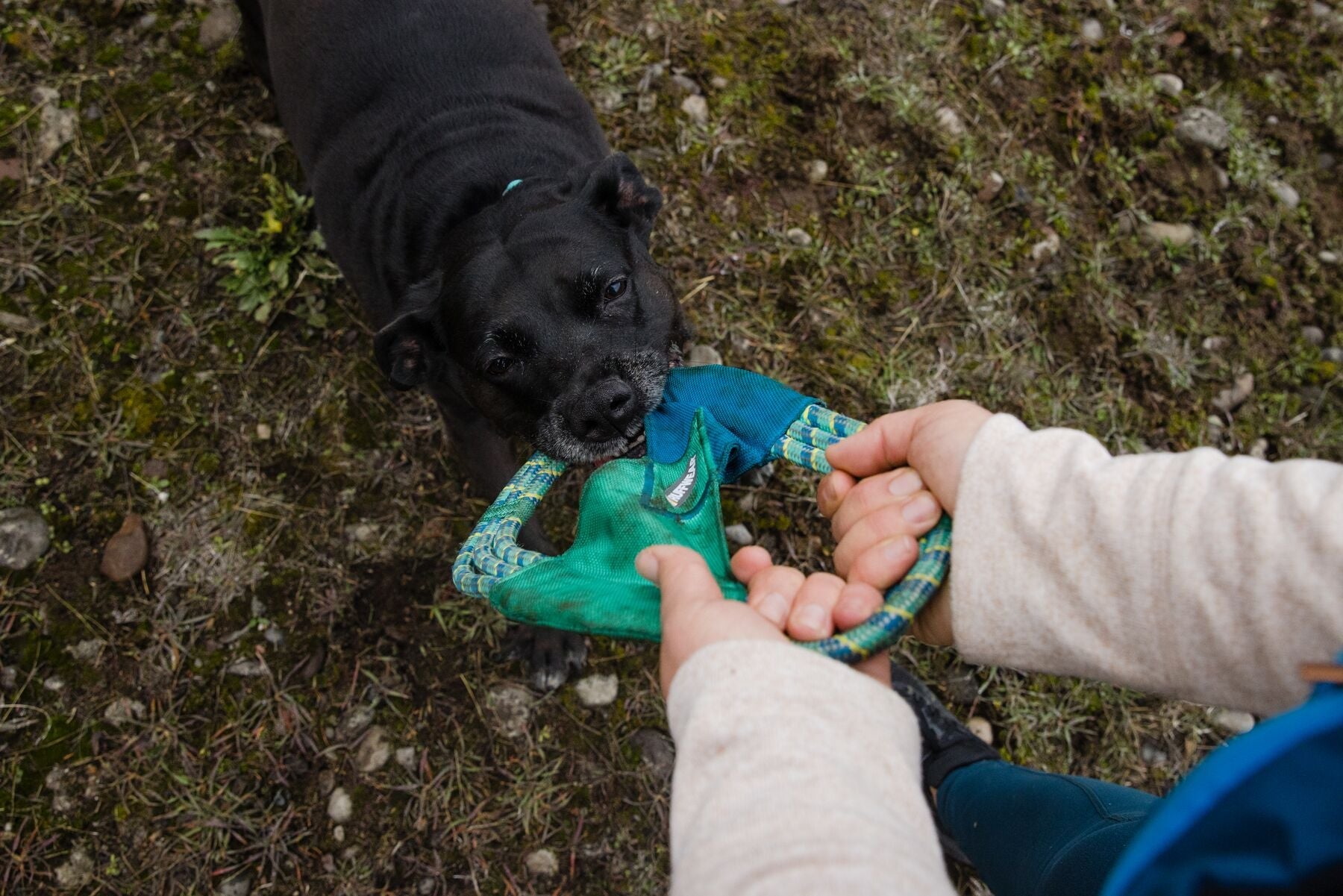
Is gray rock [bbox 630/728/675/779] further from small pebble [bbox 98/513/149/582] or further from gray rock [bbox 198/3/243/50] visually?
gray rock [bbox 198/3/243/50]

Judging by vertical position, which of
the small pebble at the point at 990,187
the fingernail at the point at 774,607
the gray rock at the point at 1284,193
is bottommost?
the gray rock at the point at 1284,193

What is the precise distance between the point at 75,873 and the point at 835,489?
3682 mm

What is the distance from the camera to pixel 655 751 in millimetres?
3838

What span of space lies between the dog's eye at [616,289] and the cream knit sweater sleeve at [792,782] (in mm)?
1920

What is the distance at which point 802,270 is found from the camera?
182 inches

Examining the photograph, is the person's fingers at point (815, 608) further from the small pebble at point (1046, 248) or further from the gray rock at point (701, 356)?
the small pebble at point (1046, 248)

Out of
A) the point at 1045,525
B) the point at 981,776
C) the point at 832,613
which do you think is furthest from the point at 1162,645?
the point at 981,776

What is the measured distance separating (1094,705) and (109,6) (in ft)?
21.1

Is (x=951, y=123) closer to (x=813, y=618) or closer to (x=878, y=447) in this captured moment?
(x=878, y=447)

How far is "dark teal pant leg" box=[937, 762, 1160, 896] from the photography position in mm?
2646

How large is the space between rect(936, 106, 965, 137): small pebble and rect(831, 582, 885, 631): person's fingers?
3611 millimetres

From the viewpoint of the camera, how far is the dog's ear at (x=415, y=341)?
354 centimetres

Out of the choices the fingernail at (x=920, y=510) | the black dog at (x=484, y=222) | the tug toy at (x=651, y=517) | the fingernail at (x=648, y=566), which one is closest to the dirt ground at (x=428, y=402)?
the black dog at (x=484, y=222)

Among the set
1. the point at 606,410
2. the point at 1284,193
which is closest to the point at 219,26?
the point at 606,410
